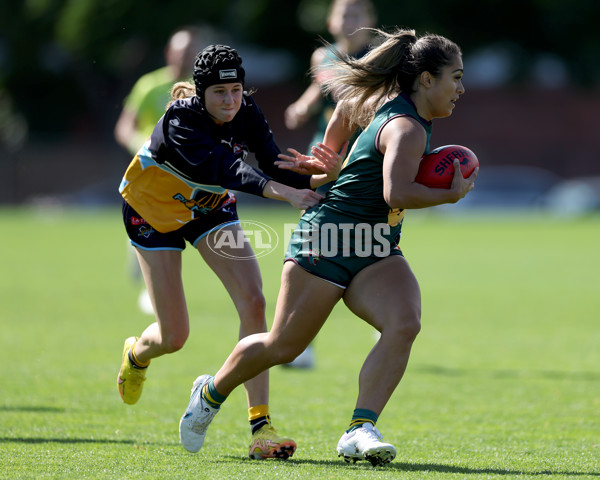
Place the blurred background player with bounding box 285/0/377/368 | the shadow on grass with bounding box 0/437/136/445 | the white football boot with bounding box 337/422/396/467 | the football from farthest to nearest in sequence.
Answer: the blurred background player with bounding box 285/0/377/368 → the shadow on grass with bounding box 0/437/136/445 → the football → the white football boot with bounding box 337/422/396/467

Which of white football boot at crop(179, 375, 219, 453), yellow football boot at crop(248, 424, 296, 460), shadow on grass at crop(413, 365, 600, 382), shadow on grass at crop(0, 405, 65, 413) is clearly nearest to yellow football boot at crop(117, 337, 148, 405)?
shadow on grass at crop(0, 405, 65, 413)

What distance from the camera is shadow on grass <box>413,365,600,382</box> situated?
7.36m

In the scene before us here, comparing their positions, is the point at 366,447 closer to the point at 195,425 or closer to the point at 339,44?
the point at 195,425

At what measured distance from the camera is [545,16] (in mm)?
37250

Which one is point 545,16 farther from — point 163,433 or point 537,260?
point 163,433

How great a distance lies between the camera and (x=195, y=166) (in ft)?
15.8

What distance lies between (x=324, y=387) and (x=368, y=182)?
2774 millimetres

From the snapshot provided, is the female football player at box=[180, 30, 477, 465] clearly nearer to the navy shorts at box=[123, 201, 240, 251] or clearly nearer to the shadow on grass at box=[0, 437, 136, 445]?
the navy shorts at box=[123, 201, 240, 251]

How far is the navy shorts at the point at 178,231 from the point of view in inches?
212

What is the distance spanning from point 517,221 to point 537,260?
12692 mm

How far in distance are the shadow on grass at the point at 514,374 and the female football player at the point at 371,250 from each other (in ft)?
9.97

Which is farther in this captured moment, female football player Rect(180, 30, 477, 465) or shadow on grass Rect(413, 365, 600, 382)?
shadow on grass Rect(413, 365, 600, 382)

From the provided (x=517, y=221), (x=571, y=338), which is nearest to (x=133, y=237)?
(x=571, y=338)

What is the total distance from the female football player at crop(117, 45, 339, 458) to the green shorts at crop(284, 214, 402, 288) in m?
0.16
